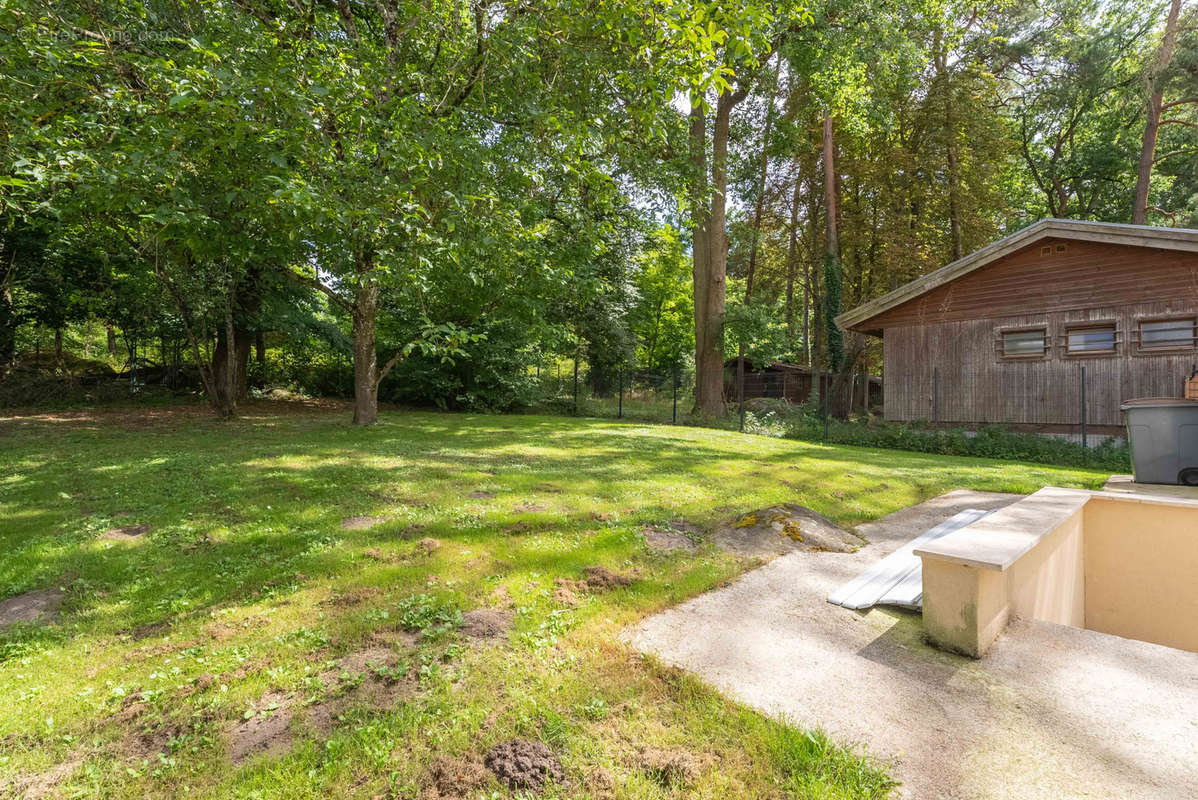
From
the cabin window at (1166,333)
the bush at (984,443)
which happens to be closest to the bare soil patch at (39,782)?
the bush at (984,443)

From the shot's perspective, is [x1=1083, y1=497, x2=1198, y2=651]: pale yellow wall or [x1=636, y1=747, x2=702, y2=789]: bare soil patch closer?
[x1=636, y1=747, x2=702, y2=789]: bare soil patch

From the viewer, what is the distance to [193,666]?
7.43ft

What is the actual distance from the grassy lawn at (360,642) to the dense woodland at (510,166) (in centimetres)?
294

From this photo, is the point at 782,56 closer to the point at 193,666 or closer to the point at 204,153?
the point at 204,153

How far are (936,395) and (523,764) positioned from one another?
15.7 metres

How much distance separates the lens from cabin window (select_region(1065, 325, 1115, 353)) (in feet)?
40.5

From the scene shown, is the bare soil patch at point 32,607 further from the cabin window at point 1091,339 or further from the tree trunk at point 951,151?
the tree trunk at point 951,151

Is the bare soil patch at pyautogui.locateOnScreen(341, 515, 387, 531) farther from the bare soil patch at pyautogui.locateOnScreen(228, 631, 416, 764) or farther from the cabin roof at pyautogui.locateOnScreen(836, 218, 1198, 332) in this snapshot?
the cabin roof at pyautogui.locateOnScreen(836, 218, 1198, 332)

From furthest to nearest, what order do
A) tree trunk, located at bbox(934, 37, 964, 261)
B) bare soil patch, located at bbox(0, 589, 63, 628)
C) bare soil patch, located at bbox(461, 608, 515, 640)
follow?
tree trunk, located at bbox(934, 37, 964, 261)
bare soil patch, located at bbox(0, 589, 63, 628)
bare soil patch, located at bbox(461, 608, 515, 640)

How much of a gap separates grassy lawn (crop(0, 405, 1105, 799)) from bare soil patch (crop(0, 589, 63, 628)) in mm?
70

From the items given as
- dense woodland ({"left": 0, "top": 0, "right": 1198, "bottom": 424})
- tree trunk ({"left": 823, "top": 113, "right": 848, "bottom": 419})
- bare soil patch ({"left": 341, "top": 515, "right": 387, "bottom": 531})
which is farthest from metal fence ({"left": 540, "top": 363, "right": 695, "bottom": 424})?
bare soil patch ({"left": 341, "top": 515, "right": 387, "bottom": 531})

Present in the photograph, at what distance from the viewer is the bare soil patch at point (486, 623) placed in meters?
2.53

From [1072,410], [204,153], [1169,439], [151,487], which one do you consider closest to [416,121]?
[204,153]

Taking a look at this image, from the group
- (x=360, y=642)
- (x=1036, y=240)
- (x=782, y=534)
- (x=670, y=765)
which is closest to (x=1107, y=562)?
(x=782, y=534)
